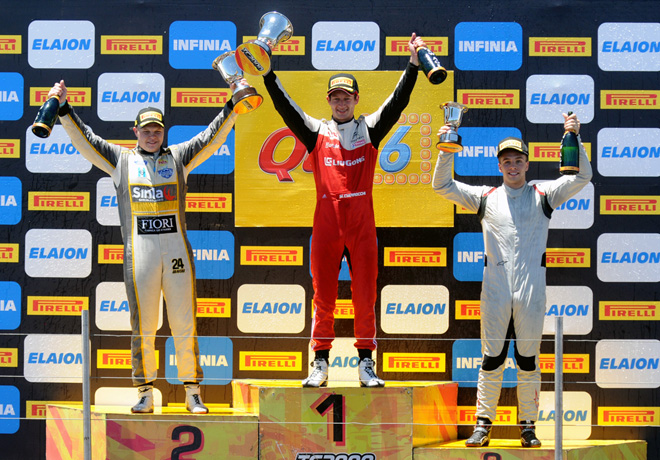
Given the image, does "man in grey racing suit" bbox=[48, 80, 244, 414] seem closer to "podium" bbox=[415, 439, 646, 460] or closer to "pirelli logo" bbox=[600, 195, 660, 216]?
"podium" bbox=[415, 439, 646, 460]

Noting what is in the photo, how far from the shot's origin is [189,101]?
4.92 meters

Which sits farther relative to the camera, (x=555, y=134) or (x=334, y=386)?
(x=555, y=134)

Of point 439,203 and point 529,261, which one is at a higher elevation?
point 439,203

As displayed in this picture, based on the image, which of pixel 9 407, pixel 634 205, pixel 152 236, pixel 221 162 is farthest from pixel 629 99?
pixel 9 407

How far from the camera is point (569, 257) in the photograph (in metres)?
4.84

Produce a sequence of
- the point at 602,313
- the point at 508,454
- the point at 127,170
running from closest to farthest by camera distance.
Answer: the point at 508,454 → the point at 127,170 → the point at 602,313

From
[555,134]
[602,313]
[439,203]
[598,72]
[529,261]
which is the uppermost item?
[598,72]

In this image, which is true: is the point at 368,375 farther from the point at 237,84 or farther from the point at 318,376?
the point at 237,84

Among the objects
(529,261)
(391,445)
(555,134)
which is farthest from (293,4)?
(391,445)

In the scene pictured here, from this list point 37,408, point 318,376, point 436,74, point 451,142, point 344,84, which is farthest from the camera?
point 37,408

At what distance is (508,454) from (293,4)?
3.10 metres

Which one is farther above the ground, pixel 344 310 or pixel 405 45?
pixel 405 45

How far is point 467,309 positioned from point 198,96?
7.41ft

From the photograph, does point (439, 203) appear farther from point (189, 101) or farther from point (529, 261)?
point (189, 101)
